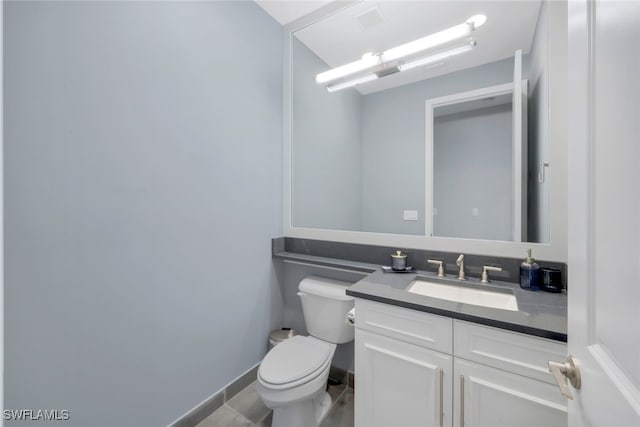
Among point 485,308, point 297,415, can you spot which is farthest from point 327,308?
point 485,308

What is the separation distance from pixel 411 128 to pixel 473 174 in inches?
19.0

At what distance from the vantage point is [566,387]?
1.84 feet

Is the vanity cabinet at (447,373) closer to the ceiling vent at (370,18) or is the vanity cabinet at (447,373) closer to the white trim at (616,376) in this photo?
the white trim at (616,376)

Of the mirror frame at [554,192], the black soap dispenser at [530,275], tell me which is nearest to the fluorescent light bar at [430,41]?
the mirror frame at [554,192]

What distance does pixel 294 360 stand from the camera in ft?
Result: 4.48

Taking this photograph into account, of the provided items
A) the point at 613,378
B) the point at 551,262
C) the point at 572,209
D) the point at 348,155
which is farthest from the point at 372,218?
the point at 613,378

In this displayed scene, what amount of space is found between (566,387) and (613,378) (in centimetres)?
20

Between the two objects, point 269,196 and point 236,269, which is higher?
point 269,196

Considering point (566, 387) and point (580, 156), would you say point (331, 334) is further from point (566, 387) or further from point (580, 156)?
point (580, 156)

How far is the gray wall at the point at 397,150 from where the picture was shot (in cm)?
160

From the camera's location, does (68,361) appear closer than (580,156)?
No

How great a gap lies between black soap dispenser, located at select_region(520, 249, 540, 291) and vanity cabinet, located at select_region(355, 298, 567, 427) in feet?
1.27

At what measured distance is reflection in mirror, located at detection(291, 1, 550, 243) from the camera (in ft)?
4.38

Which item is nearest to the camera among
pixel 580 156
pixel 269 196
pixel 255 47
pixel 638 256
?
pixel 638 256
